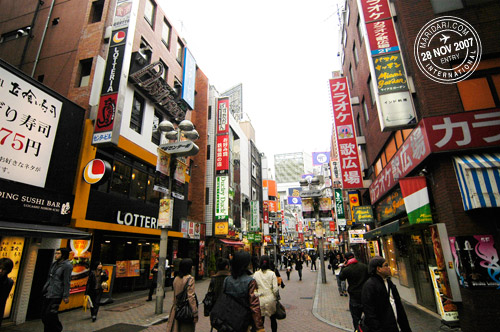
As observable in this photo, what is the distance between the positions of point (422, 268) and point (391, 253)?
4.27 m

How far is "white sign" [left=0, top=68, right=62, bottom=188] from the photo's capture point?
8.33 m

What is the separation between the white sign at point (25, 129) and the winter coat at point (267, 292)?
8.72m

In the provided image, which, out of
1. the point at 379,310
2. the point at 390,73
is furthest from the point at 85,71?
the point at 379,310

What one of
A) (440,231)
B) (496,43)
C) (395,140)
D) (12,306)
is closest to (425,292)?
(440,231)

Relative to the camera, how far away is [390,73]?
9.13 m

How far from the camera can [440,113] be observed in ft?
25.3

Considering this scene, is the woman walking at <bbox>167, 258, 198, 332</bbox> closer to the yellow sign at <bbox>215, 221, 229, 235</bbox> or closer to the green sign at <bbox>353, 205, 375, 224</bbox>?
the green sign at <bbox>353, 205, 375, 224</bbox>

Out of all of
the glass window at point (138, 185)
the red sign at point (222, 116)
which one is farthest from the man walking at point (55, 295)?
the red sign at point (222, 116)

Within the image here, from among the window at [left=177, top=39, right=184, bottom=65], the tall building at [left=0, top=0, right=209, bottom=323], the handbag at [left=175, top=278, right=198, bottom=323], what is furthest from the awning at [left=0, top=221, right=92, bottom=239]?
the window at [left=177, top=39, right=184, bottom=65]

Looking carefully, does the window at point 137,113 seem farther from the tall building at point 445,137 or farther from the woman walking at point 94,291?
the tall building at point 445,137

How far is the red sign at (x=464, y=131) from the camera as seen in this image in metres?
7.07

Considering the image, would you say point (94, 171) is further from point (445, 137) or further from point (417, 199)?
point (445, 137)

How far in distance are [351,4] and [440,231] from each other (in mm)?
16031

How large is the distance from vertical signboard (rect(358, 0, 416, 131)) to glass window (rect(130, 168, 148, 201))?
43.6 ft
